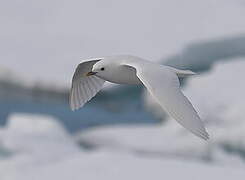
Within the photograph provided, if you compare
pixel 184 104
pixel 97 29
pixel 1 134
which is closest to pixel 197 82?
pixel 97 29

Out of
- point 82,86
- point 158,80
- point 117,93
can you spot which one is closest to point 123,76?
point 158,80

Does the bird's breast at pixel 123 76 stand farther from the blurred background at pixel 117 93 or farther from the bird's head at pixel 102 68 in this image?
the blurred background at pixel 117 93

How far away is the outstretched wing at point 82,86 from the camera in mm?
2080

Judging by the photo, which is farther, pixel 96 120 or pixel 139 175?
pixel 96 120

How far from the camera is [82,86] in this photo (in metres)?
2.11

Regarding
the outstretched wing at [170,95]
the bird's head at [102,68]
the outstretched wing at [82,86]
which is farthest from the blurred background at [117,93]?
the outstretched wing at [170,95]

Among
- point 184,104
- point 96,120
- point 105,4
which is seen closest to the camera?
point 184,104

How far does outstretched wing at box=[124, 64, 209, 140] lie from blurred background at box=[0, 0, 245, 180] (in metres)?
1.79

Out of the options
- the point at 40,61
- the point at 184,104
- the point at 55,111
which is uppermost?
the point at 184,104

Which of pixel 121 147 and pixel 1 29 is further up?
pixel 1 29

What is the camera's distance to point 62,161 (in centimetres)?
367

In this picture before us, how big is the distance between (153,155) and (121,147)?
0.68 feet

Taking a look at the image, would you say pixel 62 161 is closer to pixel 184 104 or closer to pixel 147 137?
pixel 147 137

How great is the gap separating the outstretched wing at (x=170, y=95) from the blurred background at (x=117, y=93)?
1.79 m
